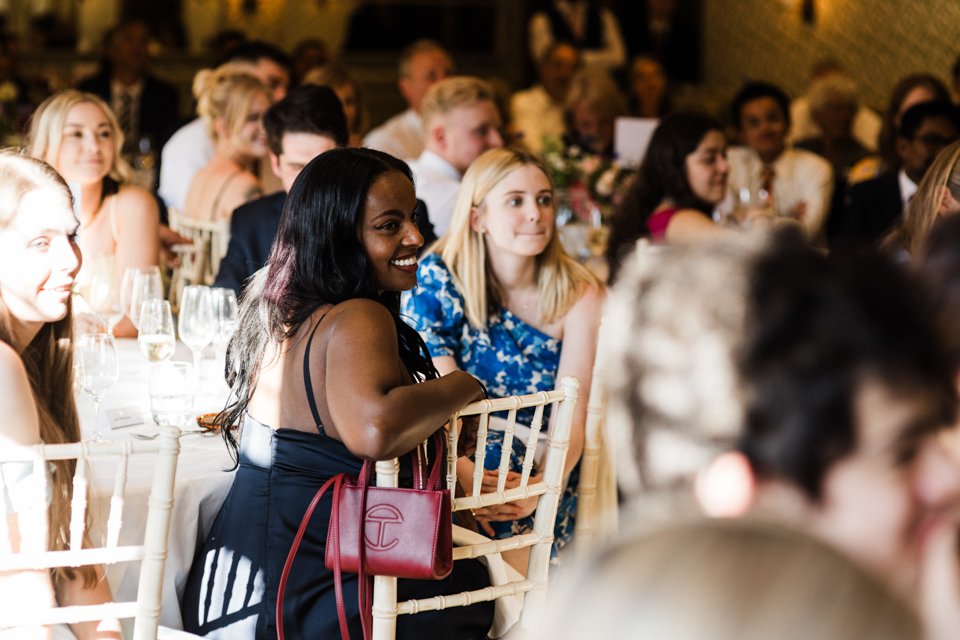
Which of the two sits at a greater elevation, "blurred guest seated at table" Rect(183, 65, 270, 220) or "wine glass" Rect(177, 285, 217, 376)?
"blurred guest seated at table" Rect(183, 65, 270, 220)

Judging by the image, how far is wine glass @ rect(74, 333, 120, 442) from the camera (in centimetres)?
247

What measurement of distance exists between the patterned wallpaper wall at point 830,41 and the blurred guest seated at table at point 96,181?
240 inches

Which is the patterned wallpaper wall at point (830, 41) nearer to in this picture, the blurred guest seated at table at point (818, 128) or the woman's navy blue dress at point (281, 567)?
the blurred guest seated at table at point (818, 128)

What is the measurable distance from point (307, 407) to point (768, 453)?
1.51 meters

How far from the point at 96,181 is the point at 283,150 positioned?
0.66 metres

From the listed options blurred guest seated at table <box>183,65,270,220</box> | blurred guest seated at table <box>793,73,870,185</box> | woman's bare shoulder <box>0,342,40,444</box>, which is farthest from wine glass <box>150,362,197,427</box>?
blurred guest seated at table <box>793,73,870,185</box>

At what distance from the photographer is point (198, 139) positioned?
5.45 meters

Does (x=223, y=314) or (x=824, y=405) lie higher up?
(x=824, y=405)

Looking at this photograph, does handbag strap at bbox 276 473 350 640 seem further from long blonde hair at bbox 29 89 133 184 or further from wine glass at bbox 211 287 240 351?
long blonde hair at bbox 29 89 133 184

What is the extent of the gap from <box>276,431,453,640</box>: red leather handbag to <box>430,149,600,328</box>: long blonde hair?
1.25 metres

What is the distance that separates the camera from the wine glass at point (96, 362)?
8.11 feet

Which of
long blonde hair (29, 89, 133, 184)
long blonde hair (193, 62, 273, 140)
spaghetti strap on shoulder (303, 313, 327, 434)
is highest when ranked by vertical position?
long blonde hair (193, 62, 273, 140)

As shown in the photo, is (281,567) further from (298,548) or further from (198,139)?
(198,139)

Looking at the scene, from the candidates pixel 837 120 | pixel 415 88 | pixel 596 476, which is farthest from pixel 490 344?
pixel 837 120
